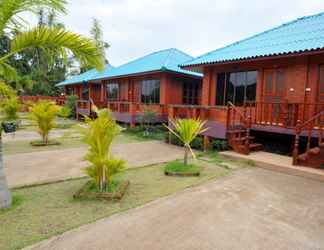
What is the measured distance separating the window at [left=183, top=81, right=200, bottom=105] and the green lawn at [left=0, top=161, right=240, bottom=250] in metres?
9.34

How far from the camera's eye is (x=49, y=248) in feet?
8.85

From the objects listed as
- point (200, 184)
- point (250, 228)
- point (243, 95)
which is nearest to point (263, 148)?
point (243, 95)

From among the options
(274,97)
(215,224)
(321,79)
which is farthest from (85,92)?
(215,224)

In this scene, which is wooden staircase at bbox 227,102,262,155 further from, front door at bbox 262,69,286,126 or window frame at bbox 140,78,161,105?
window frame at bbox 140,78,161,105

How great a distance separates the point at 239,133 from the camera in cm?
804

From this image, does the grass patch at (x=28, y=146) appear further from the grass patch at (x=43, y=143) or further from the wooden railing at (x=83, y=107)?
the wooden railing at (x=83, y=107)

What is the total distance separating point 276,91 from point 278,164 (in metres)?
3.40

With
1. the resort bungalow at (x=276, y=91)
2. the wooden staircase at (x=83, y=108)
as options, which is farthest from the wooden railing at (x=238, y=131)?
the wooden staircase at (x=83, y=108)

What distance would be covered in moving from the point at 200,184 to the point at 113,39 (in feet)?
135

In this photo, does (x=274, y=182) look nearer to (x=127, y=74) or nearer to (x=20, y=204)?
(x=20, y=204)

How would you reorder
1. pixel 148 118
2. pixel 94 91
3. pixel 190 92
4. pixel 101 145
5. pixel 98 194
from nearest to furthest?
pixel 98 194 < pixel 101 145 < pixel 148 118 < pixel 190 92 < pixel 94 91

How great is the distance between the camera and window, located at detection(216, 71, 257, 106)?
9273 mm

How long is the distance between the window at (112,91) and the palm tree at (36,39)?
46.2 feet

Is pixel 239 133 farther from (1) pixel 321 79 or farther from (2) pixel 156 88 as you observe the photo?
(2) pixel 156 88
